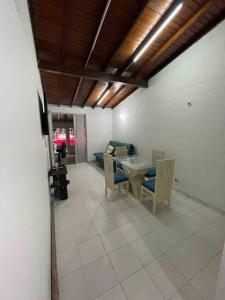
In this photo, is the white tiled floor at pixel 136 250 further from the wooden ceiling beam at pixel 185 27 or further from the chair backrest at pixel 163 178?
the wooden ceiling beam at pixel 185 27

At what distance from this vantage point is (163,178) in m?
2.28

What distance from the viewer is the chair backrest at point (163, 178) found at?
2.17 m

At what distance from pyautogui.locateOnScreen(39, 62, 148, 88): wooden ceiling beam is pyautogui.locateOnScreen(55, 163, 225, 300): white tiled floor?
10.2ft

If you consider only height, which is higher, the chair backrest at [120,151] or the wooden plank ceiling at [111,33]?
the wooden plank ceiling at [111,33]

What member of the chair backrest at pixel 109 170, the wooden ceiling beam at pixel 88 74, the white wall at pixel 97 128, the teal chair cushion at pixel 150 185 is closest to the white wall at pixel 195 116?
the wooden ceiling beam at pixel 88 74

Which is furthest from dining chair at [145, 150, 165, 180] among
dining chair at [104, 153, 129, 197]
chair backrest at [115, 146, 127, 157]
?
chair backrest at [115, 146, 127, 157]

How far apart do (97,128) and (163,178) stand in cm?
479

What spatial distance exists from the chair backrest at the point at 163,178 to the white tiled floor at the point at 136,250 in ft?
1.20

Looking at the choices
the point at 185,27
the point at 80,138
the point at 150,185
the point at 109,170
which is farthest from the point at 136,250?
the point at 80,138

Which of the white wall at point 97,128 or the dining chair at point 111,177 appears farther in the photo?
the white wall at point 97,128

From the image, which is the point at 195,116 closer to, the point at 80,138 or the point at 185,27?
the point at 185,27

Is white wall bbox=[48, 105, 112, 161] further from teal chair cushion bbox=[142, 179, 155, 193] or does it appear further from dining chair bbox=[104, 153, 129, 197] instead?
teal chair cushion bbox=[142, 179, 155, 193]

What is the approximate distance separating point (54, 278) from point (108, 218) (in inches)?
43.7

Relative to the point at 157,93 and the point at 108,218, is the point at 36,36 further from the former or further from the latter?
the point at 108,218
